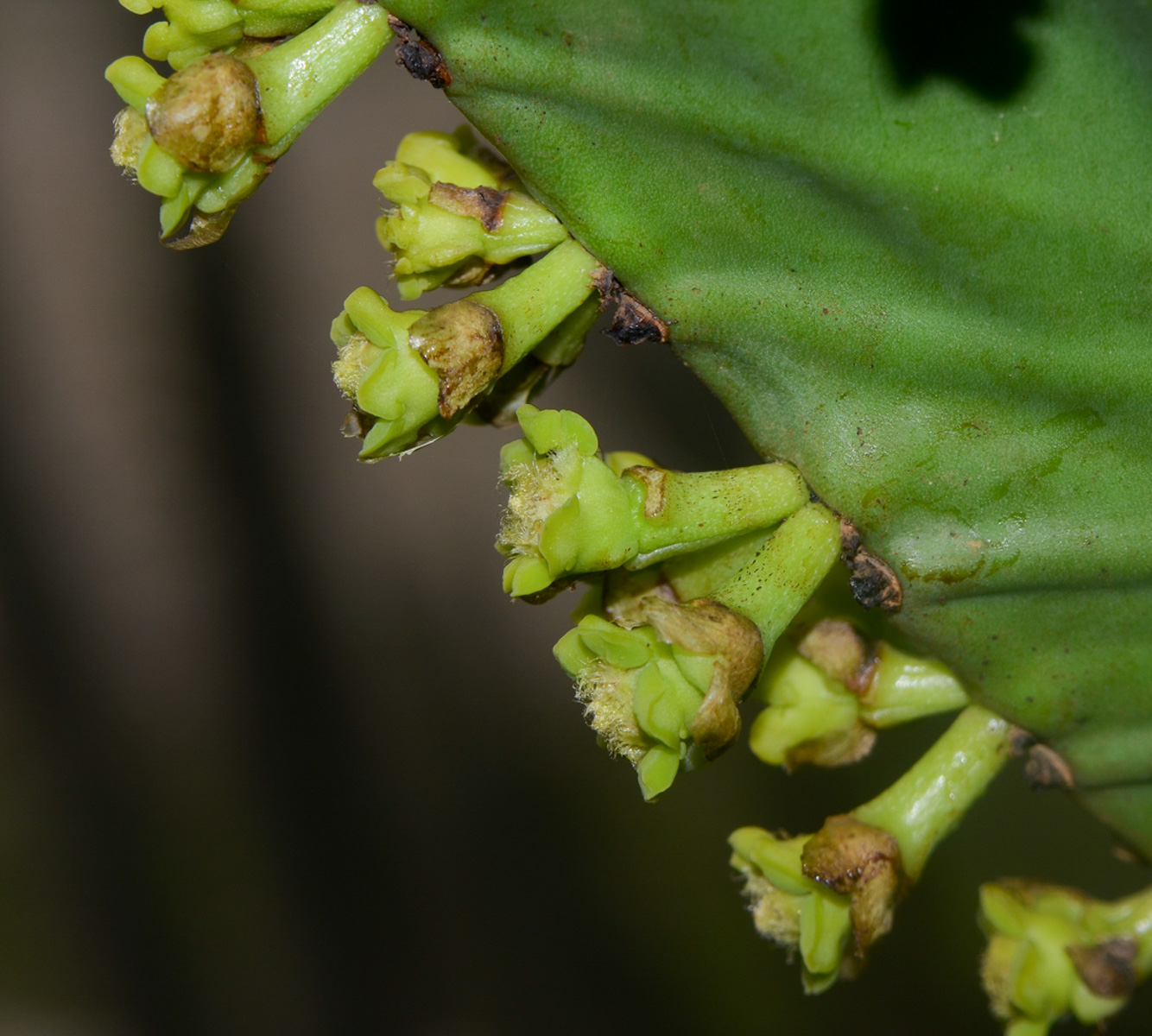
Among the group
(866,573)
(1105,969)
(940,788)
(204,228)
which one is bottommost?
(1105,969)

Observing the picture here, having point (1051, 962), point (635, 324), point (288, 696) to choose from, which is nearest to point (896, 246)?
point (635, 324)

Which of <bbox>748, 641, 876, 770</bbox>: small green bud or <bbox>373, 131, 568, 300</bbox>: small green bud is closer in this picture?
<bbox>373, 131, 568, 300</bbox>: small green bud

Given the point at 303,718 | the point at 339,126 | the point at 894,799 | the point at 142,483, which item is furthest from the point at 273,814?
the point at 894,799

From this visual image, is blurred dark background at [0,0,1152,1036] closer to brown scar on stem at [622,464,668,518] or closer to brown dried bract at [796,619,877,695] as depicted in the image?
brown dried bract at [796,619,877,695]

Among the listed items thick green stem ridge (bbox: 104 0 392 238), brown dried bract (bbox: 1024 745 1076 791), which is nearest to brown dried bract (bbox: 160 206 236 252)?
thick green stem ridge (bbox: 104 0 392 238)

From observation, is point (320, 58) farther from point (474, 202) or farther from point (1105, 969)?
point (1105, 969)

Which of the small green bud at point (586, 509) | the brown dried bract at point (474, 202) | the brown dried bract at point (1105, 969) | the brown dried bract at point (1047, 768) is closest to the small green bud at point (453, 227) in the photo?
the brown dried bract at point (474, 202)

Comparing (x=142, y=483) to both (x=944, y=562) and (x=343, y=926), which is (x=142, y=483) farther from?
(x=944, y=562)
